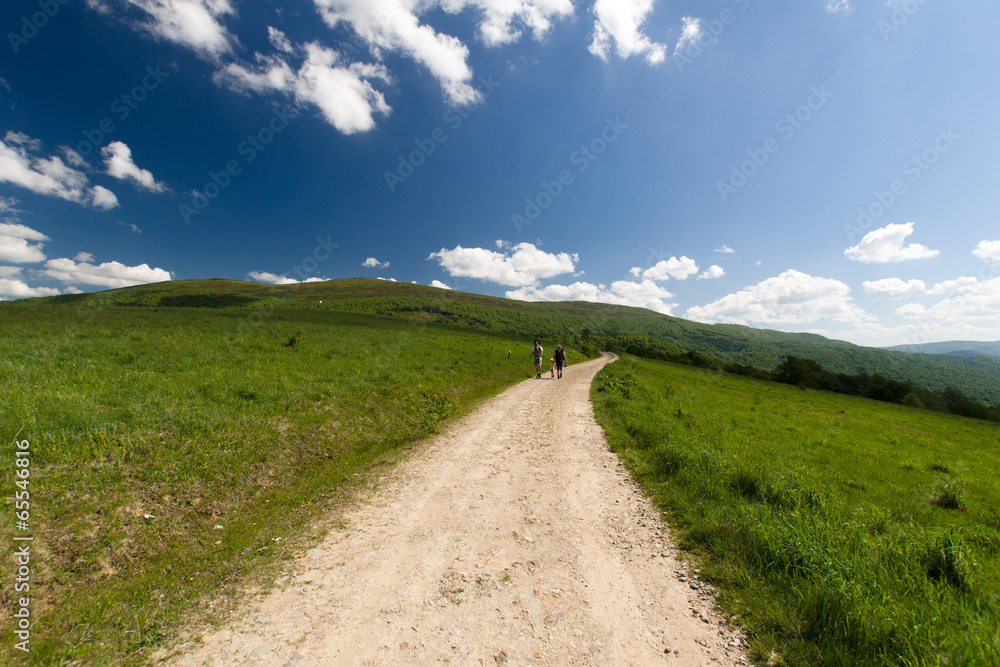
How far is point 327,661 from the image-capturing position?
350 centimetres

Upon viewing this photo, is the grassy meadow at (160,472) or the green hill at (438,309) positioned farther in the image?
the green hill at (438,309)

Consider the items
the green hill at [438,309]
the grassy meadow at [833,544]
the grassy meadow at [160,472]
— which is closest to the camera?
the grassy meadow at [833,544]

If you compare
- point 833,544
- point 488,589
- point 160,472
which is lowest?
point 488,589

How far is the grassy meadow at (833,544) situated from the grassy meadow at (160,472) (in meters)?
6.50

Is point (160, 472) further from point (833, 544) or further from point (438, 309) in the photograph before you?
point (438, 309)

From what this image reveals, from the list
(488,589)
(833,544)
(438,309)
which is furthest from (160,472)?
(438,309)

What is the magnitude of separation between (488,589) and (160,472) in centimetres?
644

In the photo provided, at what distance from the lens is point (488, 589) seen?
4.53m

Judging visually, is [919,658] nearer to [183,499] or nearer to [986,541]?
[986,541]

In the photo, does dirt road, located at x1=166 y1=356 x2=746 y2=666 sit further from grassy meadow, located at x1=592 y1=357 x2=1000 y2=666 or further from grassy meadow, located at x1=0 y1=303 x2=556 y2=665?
grassy meadow, located at x1=0 y1=303 x2=556 y2=665

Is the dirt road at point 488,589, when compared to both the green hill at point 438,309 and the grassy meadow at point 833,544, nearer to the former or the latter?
the grassy meadow at point 833,544

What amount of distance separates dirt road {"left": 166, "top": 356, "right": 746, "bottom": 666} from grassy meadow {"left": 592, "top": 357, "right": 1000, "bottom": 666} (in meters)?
0.64

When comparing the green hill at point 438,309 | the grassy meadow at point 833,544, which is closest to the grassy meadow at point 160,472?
the grassy meadow at point 833,544

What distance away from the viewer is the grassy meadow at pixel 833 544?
366 centimetres
